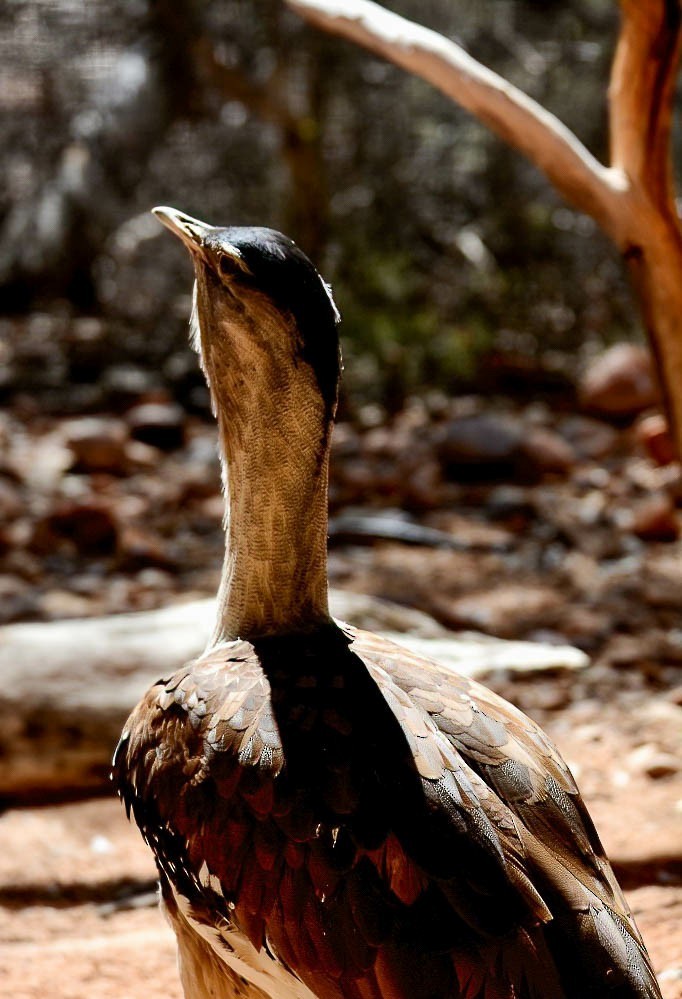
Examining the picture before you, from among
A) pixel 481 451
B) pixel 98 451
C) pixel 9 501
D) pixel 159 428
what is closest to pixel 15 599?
pixel 9 501

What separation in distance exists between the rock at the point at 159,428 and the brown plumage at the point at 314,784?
3991mm

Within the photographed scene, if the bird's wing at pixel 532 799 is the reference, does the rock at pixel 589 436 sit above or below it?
above

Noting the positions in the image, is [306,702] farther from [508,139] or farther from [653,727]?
[653,727]

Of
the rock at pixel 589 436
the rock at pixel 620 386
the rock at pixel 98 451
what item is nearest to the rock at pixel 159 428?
the rock at pixel 98 451

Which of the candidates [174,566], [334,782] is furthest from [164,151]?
[334,782]

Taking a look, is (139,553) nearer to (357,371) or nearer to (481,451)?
(481,451)

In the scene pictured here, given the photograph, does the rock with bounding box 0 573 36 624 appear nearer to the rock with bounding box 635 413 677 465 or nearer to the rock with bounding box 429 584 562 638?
the rock with bounding box 429 584 562 638

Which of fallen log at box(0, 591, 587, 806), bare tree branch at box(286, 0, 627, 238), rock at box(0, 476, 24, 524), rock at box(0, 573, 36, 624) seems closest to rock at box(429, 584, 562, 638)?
fallen log at box(0, 591, 587, 806)

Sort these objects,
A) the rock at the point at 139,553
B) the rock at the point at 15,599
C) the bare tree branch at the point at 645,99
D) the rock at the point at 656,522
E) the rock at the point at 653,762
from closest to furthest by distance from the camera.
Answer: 1. the bare tree branch at the point at 645,99
2. the rock at the point at 653,762
3. the rock at the point at 15,599
4. the rock at the point at 139,553
5. the rock at the point at 656,522

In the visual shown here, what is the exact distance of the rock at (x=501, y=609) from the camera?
12.6 ft

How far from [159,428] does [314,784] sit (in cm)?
444

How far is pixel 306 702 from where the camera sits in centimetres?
162

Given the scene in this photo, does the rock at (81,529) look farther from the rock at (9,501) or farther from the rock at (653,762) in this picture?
the rock at (653,762)

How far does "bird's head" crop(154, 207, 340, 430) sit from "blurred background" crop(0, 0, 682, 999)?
1376 mm
